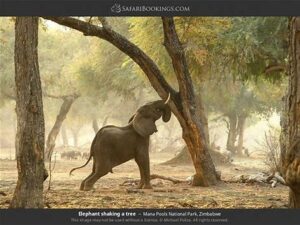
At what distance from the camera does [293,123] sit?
607cm

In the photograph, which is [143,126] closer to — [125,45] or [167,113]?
[167,113]

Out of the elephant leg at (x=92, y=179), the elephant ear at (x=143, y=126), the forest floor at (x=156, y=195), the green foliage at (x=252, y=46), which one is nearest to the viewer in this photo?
the forest floor at (x=156, y=195)

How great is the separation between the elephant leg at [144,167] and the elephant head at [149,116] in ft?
1.33

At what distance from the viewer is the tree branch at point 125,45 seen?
388 inches

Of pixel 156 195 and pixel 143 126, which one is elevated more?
pixel 143 126

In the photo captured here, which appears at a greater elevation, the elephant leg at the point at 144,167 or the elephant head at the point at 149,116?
the elephant head at the point at 149,116

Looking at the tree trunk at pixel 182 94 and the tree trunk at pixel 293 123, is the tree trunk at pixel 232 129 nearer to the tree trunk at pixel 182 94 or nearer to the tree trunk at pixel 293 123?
the tree trunk at pixel 182 94

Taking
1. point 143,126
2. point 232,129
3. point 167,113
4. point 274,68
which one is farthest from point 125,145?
point 232,129

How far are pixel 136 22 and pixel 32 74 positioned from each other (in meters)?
6.07

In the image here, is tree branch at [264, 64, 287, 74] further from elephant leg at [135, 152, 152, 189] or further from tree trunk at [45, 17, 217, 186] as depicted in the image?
elephant leg at [135, 152, 152, 189]
